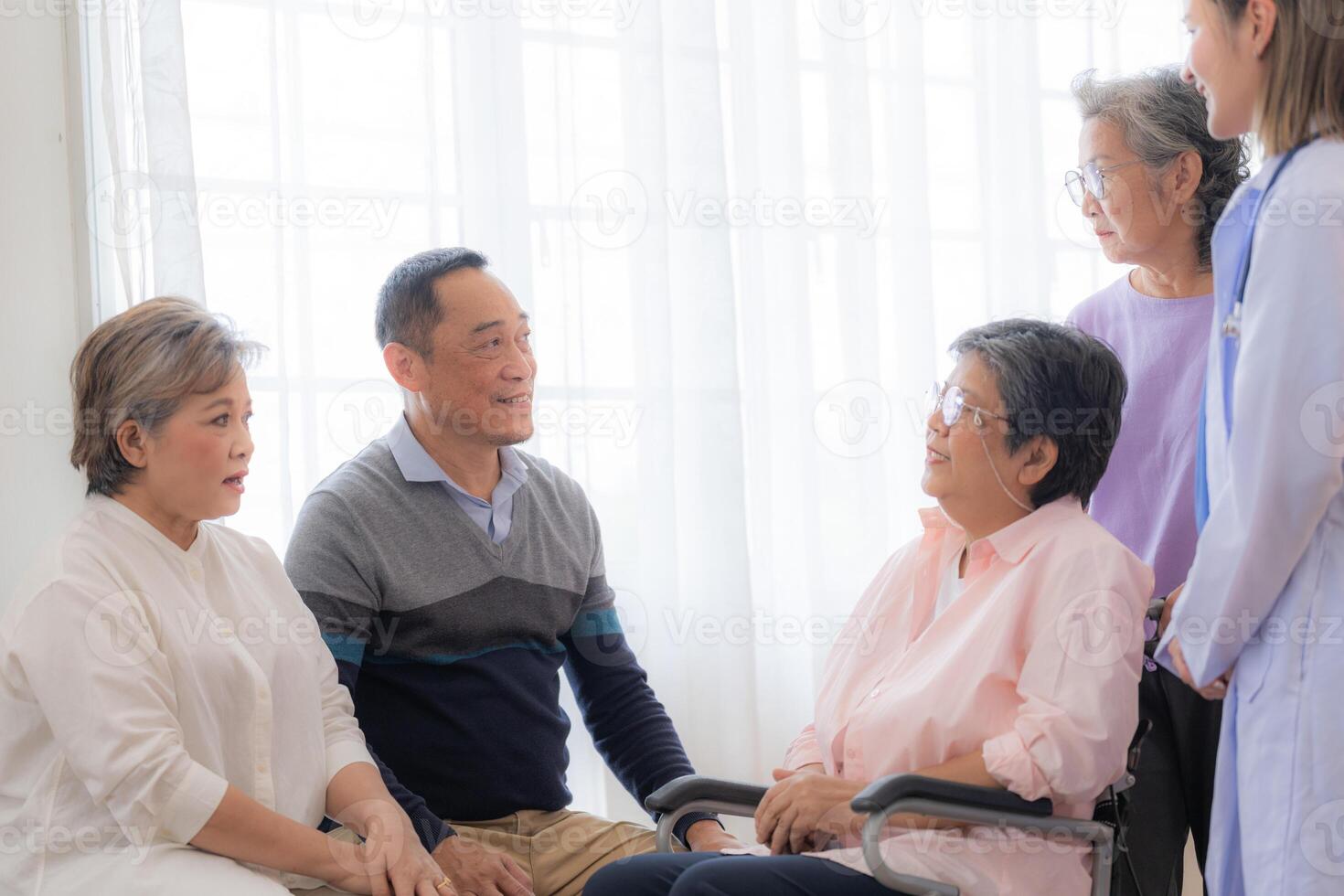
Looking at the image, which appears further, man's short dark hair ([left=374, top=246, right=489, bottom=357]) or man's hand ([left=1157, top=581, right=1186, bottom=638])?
man's short dark hair ([left=374, top=246, right=489, bottom=357])

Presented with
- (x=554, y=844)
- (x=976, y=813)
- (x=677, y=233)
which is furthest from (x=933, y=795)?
(x=677, y=233)

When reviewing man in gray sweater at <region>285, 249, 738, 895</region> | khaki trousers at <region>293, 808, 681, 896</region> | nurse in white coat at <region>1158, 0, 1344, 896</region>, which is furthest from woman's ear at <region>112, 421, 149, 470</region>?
nurse in white coat at <region>1158, 0, 1344, 896</region>

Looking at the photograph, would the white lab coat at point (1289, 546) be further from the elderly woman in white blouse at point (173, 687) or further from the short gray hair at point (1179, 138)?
the elderly woman in white blouse at point (173, 687)

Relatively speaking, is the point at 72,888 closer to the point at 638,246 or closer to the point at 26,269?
the point at 26,269

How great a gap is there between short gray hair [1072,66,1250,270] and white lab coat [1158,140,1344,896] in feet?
1.93

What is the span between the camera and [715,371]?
2.81 metres

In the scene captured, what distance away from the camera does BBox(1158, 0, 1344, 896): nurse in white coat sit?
1.40 metres

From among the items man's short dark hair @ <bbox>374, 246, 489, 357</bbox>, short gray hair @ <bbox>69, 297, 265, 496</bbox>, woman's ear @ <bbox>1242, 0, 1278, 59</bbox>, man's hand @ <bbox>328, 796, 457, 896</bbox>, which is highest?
woman's ear @ <bbox>1242, 0, 1278, 59</bbox>

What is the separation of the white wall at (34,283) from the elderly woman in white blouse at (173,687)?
72cm

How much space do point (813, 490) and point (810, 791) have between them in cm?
126

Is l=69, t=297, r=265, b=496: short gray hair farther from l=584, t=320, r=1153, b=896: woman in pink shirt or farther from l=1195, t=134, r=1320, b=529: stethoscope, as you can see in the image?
l=1195, t=134, r=1320, b=529: stethoscope

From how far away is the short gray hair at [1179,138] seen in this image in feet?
6.69

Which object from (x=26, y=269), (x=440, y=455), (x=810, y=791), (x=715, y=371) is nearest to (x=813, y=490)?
(x=715, y=371)

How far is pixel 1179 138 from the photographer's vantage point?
204cm
